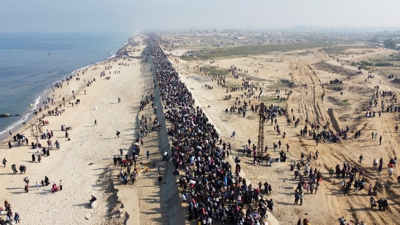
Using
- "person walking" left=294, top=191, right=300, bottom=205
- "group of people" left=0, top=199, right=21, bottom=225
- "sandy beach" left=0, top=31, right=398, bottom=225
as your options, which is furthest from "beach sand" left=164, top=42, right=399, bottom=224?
"group of people" left=0, top=199, right=21, bottom=225

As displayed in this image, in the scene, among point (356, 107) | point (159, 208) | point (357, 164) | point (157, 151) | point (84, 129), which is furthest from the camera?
point (356, 107)

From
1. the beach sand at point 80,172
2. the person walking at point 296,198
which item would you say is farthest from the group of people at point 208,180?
the beach sand at point 80,172

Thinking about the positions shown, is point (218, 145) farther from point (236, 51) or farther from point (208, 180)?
point (236, 51)

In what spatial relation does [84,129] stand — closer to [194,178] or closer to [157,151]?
[157,151]

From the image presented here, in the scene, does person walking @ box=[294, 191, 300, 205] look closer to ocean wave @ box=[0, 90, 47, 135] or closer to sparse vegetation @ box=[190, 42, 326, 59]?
ocean wave @ box=[0, 90, 47, 135]

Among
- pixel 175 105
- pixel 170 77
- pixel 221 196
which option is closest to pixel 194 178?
pixel 221 196

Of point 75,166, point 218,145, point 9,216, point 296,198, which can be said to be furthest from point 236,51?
point 9,216
